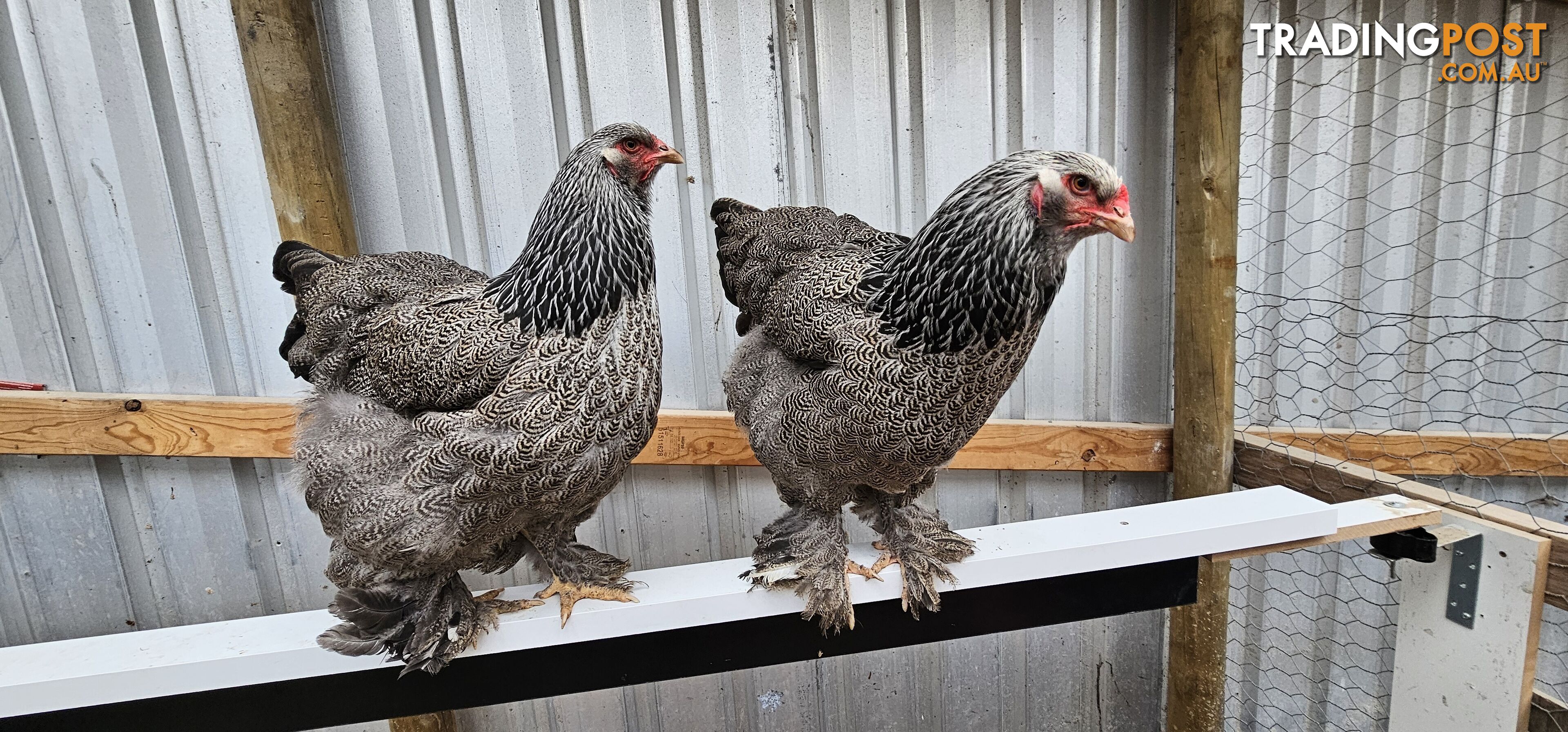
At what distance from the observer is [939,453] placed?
939mm

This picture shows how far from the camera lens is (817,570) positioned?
1077mm

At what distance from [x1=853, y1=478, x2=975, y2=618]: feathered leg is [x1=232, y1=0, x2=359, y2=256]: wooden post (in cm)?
133

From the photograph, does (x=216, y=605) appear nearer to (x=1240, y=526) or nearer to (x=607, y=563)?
(x=607, y=563)

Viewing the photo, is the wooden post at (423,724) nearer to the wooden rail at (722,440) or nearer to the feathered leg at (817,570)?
the wooden rail at (722,440)

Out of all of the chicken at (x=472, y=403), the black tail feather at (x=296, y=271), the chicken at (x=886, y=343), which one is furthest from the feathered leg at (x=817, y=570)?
the black tail feather at (x=296, y=271)

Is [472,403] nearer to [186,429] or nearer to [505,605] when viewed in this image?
[505,605]

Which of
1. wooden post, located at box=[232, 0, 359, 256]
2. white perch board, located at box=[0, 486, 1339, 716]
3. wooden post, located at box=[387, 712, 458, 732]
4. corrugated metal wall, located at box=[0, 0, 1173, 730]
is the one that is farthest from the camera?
wooden post, located at box=[387, 712, 458, 732]

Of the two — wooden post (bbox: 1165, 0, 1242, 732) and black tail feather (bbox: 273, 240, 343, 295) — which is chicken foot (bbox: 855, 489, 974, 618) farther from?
black tail feather (bbox: 273, 240, 343, 295)

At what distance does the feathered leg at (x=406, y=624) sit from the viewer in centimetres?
96

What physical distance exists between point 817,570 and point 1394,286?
6.37ft

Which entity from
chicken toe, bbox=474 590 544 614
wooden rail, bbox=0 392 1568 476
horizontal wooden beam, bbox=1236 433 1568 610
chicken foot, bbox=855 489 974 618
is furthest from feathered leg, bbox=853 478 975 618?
horizontal wooden beam, bbox=1236 433 1568 610

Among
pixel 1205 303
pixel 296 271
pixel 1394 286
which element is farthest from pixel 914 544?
pixel 1394 286

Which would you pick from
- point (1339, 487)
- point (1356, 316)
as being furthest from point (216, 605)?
point (1356, 316)

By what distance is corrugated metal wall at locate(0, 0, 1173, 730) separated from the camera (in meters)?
1.36
